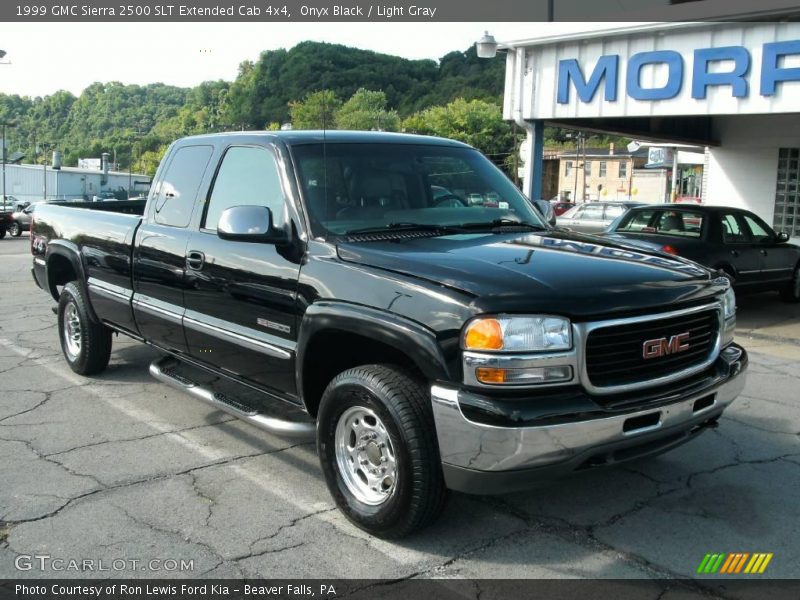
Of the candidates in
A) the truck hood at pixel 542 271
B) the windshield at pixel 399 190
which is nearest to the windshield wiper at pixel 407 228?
the windshield at pixel 399 190

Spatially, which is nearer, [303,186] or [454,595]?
[454,595]

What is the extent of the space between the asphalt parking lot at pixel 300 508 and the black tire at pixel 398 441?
0.49 feet

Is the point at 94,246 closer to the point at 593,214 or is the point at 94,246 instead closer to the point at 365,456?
the point at 365,456

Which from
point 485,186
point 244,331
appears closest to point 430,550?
point 244,331

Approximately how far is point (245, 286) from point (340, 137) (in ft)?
3.52

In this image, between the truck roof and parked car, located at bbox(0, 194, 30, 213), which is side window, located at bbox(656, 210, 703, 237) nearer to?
the truck roof

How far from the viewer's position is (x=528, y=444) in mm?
3051

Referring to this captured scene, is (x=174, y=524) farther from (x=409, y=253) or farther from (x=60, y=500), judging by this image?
(x=409, y=253)

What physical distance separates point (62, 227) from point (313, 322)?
391 centimetres

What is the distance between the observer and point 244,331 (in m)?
4.43

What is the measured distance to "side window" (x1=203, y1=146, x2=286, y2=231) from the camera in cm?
438

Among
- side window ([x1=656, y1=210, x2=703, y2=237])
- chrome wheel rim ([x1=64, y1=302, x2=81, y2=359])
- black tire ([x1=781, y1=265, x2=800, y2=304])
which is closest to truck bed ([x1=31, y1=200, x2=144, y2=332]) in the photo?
chrome wheel rim ([x1=64, y1=302, x2=81, y2=359])

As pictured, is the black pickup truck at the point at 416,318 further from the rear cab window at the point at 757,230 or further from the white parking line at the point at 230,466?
the rear cab window at the point at 757,230

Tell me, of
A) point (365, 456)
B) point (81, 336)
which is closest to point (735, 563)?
point (365, 456)
